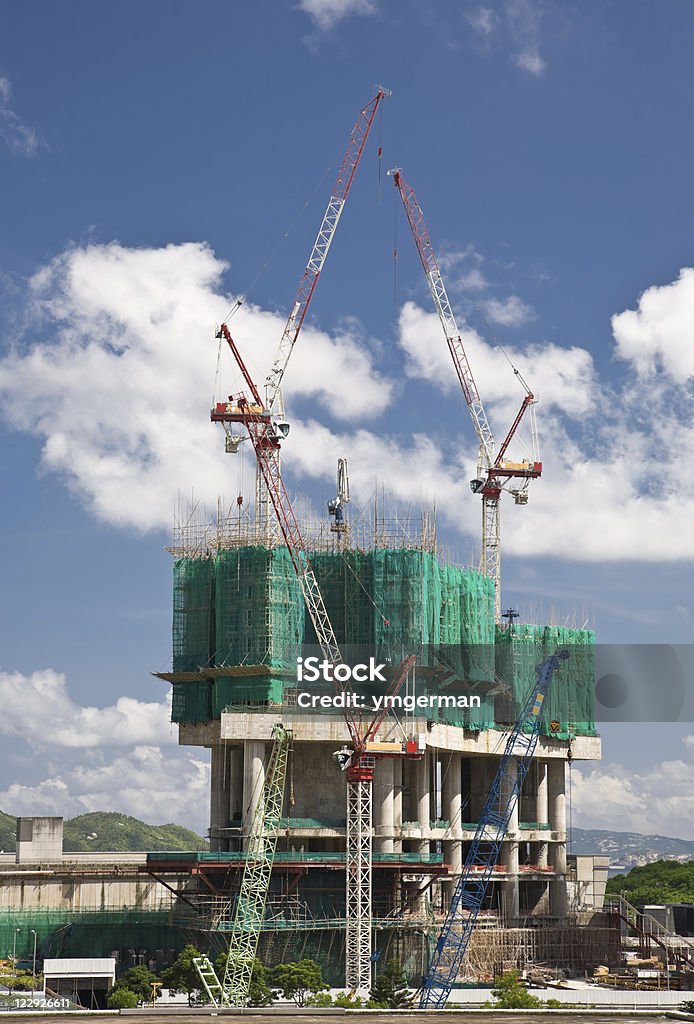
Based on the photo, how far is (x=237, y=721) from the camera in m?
171

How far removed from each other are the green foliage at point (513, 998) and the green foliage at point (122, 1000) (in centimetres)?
3266

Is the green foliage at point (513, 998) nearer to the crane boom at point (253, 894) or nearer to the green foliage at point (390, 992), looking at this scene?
the green foliage at point (390, 992)

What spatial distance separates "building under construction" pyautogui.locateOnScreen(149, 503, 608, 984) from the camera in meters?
166

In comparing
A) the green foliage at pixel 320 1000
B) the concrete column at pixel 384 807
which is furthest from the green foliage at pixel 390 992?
the concrete column at pixel 384 807

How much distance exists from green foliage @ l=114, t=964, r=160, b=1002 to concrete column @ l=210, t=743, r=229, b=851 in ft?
112

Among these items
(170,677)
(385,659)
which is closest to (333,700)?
(385,659)

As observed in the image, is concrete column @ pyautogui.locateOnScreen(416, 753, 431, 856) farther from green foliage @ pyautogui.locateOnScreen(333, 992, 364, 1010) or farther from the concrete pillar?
green foliage @ pyautogui.locateOnScreen(333, 992, 364, 1010)

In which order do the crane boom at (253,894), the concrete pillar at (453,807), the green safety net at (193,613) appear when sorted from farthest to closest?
the concrete pillar at (453,807) < the green safety net at (193,613) < the crane boom at (253,894)

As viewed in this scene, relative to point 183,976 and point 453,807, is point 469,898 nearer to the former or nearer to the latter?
point 453,807

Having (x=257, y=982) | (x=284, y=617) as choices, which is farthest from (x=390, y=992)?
(x=284, y=617)

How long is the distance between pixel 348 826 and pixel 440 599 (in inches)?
1640

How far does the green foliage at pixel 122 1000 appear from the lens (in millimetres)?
136375

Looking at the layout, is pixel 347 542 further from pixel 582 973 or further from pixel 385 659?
pixel 582 973

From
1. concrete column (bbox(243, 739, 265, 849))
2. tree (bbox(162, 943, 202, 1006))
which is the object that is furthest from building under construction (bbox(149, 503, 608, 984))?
tree (bbox(162, 943, 202, 1006))
